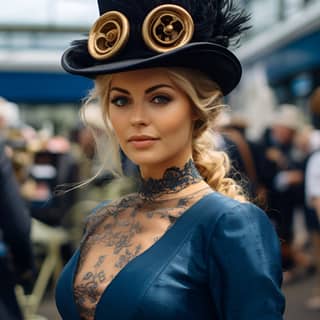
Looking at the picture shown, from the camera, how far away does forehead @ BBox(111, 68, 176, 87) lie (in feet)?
6.17

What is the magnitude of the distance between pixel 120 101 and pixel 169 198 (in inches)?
10.7

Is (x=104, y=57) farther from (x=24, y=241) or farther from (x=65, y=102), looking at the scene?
(x=65, y=102)

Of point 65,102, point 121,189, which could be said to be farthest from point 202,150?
point 65,102

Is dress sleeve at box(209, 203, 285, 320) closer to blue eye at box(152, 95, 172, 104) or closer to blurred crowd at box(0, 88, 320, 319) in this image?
blue eye at box(152, 95, 172, 104)

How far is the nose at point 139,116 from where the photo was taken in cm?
188

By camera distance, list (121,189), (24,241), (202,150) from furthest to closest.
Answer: (121,189), (24,241), (202,150)

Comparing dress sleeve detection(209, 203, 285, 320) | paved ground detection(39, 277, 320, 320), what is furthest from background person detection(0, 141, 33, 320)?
paved ground detection(39, 277, 320, 320)

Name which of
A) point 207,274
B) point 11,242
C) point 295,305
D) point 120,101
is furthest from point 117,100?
point 295,305

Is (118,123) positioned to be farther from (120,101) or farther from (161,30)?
(161,30)

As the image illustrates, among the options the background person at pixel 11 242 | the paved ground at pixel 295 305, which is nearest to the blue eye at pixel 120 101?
the background person at pixel 11 242

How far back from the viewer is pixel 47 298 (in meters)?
7.12

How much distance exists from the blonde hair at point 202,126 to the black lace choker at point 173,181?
0.32 feet

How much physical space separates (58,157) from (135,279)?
5.32 meters

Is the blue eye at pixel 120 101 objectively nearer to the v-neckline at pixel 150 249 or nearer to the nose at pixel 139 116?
the nose at pixel 139 116
